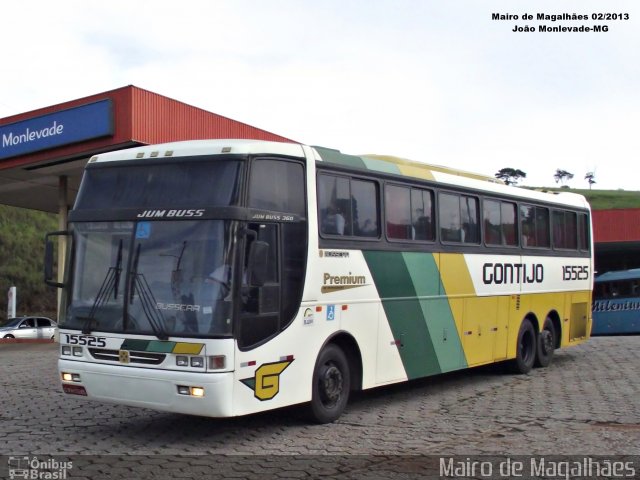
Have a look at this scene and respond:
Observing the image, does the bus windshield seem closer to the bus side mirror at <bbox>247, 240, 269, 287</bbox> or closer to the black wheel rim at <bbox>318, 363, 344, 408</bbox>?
the bus side mirror at <bbox>247, 240, 269, 287</bbox>

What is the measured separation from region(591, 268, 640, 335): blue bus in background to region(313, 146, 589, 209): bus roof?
19550 mm

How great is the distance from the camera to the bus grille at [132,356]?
785cm

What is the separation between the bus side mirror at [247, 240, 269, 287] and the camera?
787cm

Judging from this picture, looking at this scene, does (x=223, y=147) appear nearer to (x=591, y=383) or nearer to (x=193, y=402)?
(x=193, y=402)

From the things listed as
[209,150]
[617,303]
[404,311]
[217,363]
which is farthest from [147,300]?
[617,303]

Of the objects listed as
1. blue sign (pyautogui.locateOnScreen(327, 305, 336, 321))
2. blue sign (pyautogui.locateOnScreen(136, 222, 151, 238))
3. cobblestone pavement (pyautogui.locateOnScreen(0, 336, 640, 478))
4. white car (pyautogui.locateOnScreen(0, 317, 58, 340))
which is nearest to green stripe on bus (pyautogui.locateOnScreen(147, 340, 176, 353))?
cobblestone pavement (pyautogui.locateOnScreen(0, 336, 640, 478))

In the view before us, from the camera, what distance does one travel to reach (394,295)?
10.4 m

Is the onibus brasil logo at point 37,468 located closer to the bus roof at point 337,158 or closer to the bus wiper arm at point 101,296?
the bus wiper arm at point 101,296

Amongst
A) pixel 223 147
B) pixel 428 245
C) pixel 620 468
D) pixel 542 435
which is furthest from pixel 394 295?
pixel 620 468

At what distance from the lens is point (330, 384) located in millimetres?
9141

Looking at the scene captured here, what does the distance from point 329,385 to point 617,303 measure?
27944 mm

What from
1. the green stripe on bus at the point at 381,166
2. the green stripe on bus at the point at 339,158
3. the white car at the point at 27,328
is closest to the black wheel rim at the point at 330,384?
the green stripe on bus at the point at 339,158

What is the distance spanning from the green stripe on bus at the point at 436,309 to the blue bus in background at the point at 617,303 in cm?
2445

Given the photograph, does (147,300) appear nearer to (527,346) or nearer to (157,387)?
(157,387)
